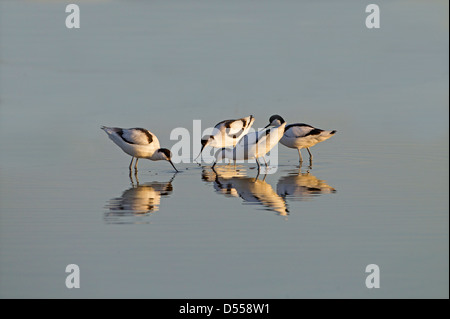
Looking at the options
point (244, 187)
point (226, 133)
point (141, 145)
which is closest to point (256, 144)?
point (244, 187)

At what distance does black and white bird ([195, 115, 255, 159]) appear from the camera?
18.8m

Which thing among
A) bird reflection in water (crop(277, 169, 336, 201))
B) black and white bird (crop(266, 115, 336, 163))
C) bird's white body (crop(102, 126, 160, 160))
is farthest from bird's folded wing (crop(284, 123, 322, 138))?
bird's white body (crop(102, 126, 160, 160))

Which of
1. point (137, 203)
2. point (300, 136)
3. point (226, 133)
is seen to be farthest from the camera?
point (226, 133)

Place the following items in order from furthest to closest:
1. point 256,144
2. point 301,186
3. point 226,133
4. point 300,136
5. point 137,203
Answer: point 226,133
point 300,136
point 256,144
point 301,186
point 137,203

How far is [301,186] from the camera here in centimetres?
1429

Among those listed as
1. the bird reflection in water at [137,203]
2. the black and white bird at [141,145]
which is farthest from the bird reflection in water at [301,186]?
the black and white bird at [141,145]

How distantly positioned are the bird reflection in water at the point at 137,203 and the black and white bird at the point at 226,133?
3.81 m

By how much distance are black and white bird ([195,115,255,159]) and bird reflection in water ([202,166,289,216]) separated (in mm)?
1613

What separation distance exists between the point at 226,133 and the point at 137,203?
6.81 meters

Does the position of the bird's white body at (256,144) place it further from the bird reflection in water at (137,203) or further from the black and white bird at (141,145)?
the bird reflection in water at (137,203)

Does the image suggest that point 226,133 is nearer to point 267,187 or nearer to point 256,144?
point 256,144

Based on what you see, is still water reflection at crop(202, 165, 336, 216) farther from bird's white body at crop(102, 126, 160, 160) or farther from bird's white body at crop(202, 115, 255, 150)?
bird's white body at crop(202, 115, 255, 150)

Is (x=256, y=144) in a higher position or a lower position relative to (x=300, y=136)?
lower

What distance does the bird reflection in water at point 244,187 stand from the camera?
12.6 meters
